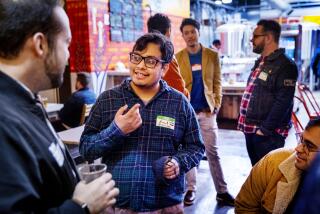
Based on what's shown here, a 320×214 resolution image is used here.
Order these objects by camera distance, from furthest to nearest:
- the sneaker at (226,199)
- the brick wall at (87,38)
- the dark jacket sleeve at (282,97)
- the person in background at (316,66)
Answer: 1. the person in background at (316,66)
2. the brick wall at (87,38)
3. the sneaker at (226,199)
4. the dark jacket sleeve at (282,97)

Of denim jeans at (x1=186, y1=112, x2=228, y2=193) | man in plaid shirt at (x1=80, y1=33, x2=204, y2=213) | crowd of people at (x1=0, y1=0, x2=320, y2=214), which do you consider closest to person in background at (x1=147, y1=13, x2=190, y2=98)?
crowd of people at (x1=0, y1=0, x2=320, y2=214)

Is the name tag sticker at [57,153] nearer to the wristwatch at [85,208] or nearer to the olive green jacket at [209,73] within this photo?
the wristwatch at [85,208]

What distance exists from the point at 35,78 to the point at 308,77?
1282 cm

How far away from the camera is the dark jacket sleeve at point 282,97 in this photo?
285 cm

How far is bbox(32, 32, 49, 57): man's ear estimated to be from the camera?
3.08ft

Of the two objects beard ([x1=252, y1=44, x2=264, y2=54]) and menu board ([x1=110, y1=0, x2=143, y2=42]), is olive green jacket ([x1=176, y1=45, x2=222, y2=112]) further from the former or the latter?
menu board ([x1=110, y1=0, x2=143, y2=42])

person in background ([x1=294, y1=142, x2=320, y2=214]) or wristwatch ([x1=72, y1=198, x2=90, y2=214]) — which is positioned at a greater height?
person in background ([x1=294, y1=142, x2=320, y2=214])

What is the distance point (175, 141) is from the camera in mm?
1666

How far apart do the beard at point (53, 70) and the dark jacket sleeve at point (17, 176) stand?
242 millimetres

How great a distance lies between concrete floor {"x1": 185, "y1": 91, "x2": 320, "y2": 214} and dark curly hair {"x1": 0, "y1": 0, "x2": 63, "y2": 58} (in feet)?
9.09

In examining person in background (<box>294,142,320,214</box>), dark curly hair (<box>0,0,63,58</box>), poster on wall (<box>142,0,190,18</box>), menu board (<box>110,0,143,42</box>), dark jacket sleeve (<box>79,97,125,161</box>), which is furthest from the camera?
poster on wall (<box>142,0,190,18</box>)

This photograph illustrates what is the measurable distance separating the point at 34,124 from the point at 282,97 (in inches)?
93.5

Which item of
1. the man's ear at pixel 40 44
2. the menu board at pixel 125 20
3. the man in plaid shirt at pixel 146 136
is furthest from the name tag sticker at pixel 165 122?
the menu board at pixel 125 20

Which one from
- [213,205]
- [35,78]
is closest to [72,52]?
[213,205]
